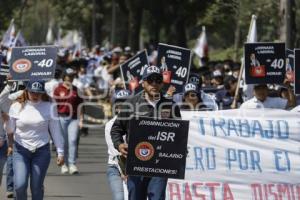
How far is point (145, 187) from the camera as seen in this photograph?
31.1ft

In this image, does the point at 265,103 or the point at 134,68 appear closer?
the point at 265,103

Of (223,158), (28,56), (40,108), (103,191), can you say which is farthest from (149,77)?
(103,191)

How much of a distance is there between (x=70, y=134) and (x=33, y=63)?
13.0ft

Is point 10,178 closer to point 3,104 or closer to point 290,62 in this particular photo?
point 3,104

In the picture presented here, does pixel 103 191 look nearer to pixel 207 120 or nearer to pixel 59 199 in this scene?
pixel 59 199

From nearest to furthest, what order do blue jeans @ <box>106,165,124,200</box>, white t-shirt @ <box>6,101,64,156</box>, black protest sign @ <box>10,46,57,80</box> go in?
blue jeans @ <box>106,165,124,200</box>
white t-shirt @ <box>6,101,64,156</box>
black protest sign @ <box>10,46,57,80</box>

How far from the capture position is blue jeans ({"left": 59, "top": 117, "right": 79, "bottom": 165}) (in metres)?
17.2

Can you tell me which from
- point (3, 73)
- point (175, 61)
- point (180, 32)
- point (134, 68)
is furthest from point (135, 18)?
point (3, 73)

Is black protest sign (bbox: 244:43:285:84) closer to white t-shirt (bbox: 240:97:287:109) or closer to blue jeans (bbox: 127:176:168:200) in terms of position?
white t-shirt (bbox: 240:97:287:109)

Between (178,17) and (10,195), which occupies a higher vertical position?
(178,17)

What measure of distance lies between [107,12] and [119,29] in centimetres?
486

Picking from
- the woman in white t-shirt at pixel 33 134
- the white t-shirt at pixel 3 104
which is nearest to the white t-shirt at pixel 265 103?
the white t-shirt at pixel 3 104

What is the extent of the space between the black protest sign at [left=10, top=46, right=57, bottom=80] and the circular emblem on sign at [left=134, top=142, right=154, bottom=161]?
4.42 metres

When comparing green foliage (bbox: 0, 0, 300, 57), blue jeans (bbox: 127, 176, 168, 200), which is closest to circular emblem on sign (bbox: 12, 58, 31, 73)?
blue jeans (bbox: 127, 176, 168, 200)
